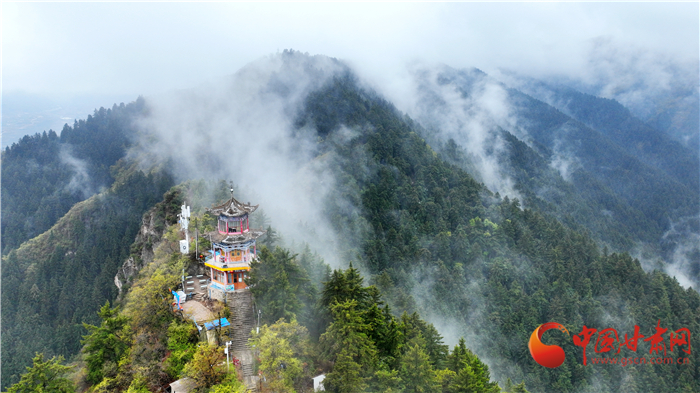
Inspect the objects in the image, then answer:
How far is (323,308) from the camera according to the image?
38438 mm

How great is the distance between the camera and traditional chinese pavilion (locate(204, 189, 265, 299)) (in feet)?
147

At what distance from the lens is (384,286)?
6712 cm

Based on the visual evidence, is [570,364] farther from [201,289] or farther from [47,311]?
[47,311]

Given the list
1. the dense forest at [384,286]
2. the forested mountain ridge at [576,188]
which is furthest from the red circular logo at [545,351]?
the forested mountain ridge at [576,188]

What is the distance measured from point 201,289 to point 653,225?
174712 millimetres

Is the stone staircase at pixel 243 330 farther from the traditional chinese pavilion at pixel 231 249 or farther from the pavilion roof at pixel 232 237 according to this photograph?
the pavilion roof at pixel 232 237

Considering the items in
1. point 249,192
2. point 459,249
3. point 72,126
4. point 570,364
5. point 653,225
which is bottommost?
point 570,364

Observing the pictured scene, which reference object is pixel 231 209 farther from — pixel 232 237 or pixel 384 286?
pixel 384 286

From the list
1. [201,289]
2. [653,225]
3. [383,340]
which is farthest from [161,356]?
[653,225]

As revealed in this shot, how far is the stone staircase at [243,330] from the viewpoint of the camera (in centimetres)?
3427

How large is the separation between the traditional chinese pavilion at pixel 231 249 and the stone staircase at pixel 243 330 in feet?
5.72

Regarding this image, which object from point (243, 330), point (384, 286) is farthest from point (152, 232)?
point (243, 330)

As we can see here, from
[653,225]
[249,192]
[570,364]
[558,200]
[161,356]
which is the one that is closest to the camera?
[161,356]

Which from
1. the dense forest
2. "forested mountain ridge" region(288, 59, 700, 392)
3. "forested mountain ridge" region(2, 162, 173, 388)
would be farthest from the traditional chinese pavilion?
"forested mountain ridge" region(2, 162, 173, 388)
